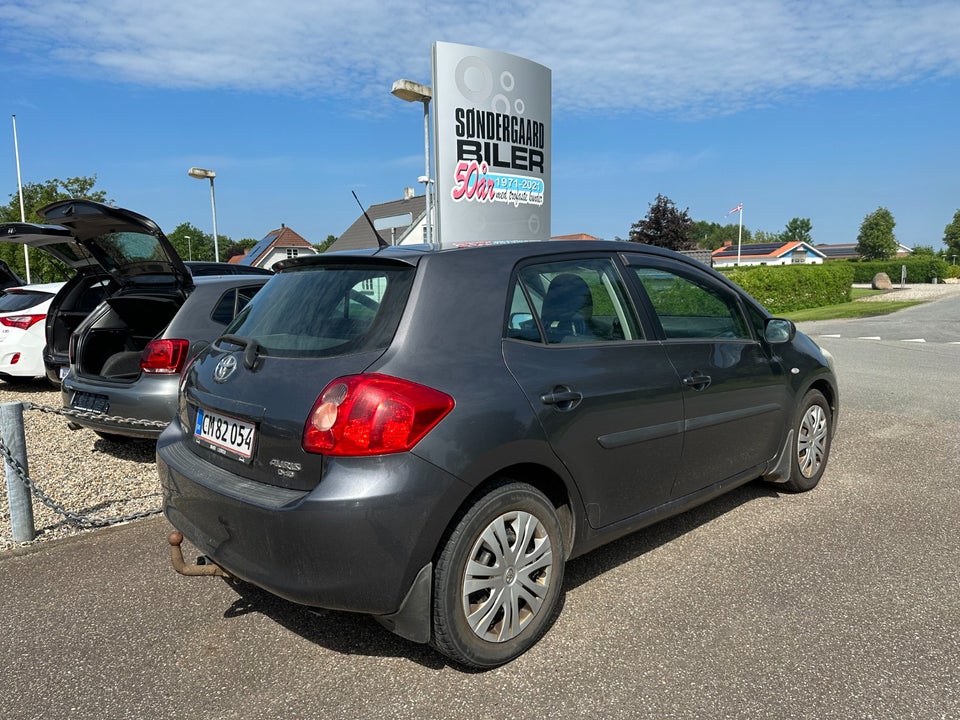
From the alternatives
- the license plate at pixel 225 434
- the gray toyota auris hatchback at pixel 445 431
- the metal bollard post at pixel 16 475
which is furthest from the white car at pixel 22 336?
the license plate at pixel 225 434

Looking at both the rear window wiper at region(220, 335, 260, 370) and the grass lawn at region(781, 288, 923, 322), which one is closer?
the rear window wiper at region(220, 335, 260, 370)

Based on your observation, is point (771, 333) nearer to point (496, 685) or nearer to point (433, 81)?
point (496, 685)

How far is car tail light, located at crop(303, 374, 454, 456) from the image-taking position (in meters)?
2.43

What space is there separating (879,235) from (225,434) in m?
99.3

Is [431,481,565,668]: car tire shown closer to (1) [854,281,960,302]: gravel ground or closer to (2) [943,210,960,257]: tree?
(1) [854,281,960,302]: gravel ground

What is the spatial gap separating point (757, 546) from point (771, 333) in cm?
125

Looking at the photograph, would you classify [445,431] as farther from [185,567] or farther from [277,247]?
[277,247]

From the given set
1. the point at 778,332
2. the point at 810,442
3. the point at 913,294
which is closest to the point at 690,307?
the point at 778,332

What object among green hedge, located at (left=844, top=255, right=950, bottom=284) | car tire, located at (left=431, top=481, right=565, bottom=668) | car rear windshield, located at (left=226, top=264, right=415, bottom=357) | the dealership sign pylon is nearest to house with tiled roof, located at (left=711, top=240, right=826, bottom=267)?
green hedge, located at (left=844, top=255, right=950, bottom=284)

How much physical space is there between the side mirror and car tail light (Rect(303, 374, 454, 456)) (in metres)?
2.52

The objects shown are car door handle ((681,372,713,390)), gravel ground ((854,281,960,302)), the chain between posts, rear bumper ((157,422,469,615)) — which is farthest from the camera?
gravel ground ((854,281,960,302))

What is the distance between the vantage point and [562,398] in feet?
9.44

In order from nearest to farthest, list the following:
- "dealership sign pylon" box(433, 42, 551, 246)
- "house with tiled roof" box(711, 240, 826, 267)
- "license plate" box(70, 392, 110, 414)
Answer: "license plate" box(70, 392, 110, 414)
"dealership sign pylon" box(433, 42, 551, 246)
"house with tiled roof" box(711, 240, 826, 267)

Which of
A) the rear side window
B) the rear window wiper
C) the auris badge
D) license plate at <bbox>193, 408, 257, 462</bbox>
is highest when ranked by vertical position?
the rear side window
